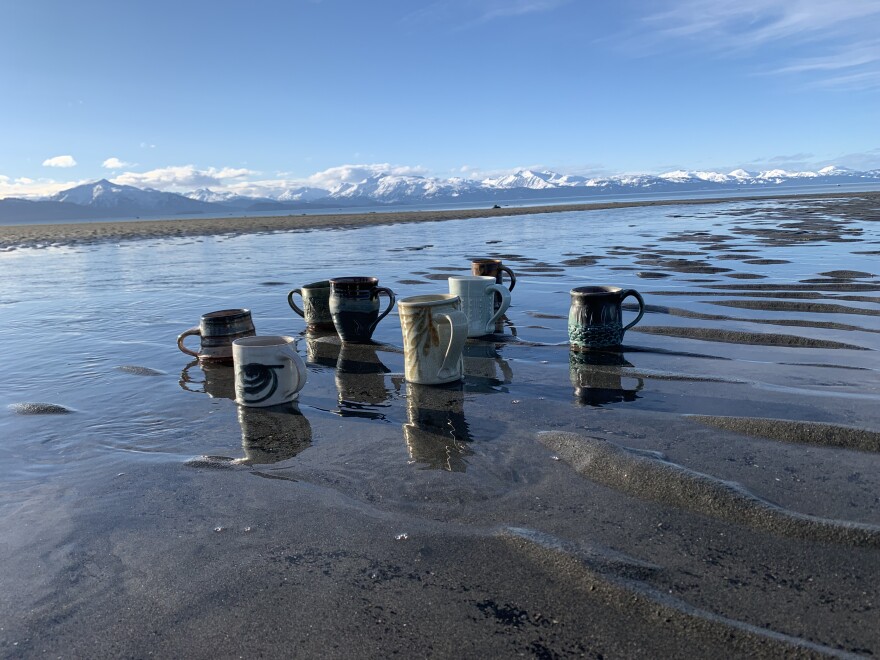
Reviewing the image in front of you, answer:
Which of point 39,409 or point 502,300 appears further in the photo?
point 502,300

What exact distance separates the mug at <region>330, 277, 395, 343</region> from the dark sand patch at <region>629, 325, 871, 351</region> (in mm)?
3446

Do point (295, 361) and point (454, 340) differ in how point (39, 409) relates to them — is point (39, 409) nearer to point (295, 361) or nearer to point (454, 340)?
point (295, 361)

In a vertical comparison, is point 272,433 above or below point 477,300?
below

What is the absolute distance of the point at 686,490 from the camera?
3.66 metres

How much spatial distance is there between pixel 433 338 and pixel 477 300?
7.46 ft

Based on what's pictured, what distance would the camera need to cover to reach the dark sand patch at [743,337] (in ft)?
23.8

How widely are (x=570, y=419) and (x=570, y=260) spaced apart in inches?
529

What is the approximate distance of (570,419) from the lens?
5047 millimetres

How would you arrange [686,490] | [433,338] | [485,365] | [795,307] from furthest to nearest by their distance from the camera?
1. [795,307]
2. [485,365]
3. [433,338]
4. [686,490]

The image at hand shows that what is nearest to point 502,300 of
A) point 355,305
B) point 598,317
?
point 598,317

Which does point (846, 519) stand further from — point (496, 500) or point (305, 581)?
point (305, 581)

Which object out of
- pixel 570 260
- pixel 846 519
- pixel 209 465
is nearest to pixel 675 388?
pixel 846 519

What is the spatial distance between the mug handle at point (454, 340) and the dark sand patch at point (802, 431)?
2.11 m

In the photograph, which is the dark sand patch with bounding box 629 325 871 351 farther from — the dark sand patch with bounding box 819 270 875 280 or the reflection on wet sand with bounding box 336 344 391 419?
the dark sand patch with bounding box 819 270 875 280
